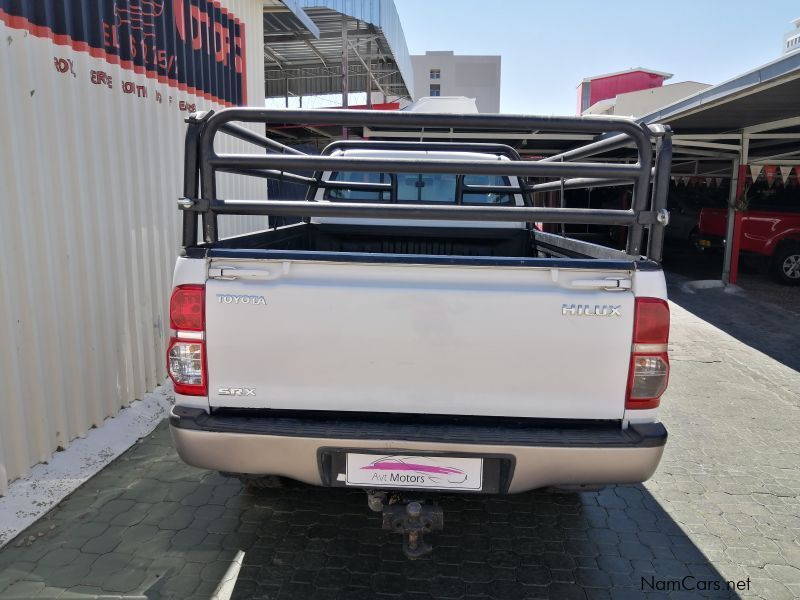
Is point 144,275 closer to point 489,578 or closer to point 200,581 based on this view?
point 200,581

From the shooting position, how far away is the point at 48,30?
11.1 ft

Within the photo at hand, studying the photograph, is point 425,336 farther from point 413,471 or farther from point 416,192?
point 416,192

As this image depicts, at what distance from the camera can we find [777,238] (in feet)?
37.2

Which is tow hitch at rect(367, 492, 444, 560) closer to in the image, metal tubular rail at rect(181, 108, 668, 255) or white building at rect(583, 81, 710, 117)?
metal tubular rail at rect(181, 108, 668, 255)

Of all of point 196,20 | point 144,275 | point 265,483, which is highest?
point 196,20

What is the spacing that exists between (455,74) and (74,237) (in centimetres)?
5674

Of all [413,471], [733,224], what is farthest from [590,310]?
[733,224]

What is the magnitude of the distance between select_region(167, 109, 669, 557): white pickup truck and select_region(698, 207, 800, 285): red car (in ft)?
35.0

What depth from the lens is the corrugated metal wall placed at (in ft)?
10.5

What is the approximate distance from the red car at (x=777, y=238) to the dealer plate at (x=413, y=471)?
36.4ft

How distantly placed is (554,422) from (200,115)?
6.56 feet

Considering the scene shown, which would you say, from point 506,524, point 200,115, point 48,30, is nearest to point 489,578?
point 506,524

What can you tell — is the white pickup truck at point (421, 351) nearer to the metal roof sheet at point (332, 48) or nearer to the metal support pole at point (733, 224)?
the metal roof sheet at point (332, 48)

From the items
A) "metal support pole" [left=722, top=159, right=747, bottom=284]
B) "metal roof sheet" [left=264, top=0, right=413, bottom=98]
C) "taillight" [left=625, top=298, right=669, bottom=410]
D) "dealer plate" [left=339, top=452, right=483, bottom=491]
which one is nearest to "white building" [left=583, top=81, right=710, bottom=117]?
"metal roof sheet" [left=264, top=0, right=413, bottom=98]
